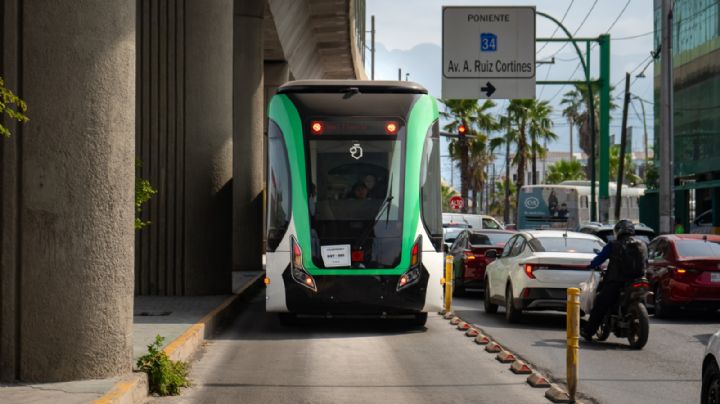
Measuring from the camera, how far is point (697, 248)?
19.9 metres

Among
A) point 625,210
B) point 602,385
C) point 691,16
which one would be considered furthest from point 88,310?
point 625,210

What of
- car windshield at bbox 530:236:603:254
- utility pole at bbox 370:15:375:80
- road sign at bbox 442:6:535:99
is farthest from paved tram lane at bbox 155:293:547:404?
utility pole at bbox 370:15:375:80

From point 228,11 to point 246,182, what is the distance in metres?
9.15

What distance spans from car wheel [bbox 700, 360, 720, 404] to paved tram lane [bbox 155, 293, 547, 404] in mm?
2149

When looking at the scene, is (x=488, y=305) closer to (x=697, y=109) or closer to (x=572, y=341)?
(x=572, y=341)

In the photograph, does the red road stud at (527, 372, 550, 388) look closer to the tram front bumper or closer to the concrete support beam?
the tram front bumper

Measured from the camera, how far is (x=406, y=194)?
16562 mm

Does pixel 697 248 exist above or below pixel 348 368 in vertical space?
above

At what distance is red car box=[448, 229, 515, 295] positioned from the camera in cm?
2434

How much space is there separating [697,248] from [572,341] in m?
10.5

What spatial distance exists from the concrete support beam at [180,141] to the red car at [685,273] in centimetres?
797

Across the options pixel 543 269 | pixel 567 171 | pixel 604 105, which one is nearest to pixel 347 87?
pixel 543 269

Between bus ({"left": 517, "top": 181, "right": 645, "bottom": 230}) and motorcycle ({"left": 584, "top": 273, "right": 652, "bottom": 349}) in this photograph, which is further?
bus ({"left": 517, "top": 181, "right": 645, "bottom": 230})

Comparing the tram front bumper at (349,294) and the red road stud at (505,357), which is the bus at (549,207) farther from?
the red road stud at (505,357)
